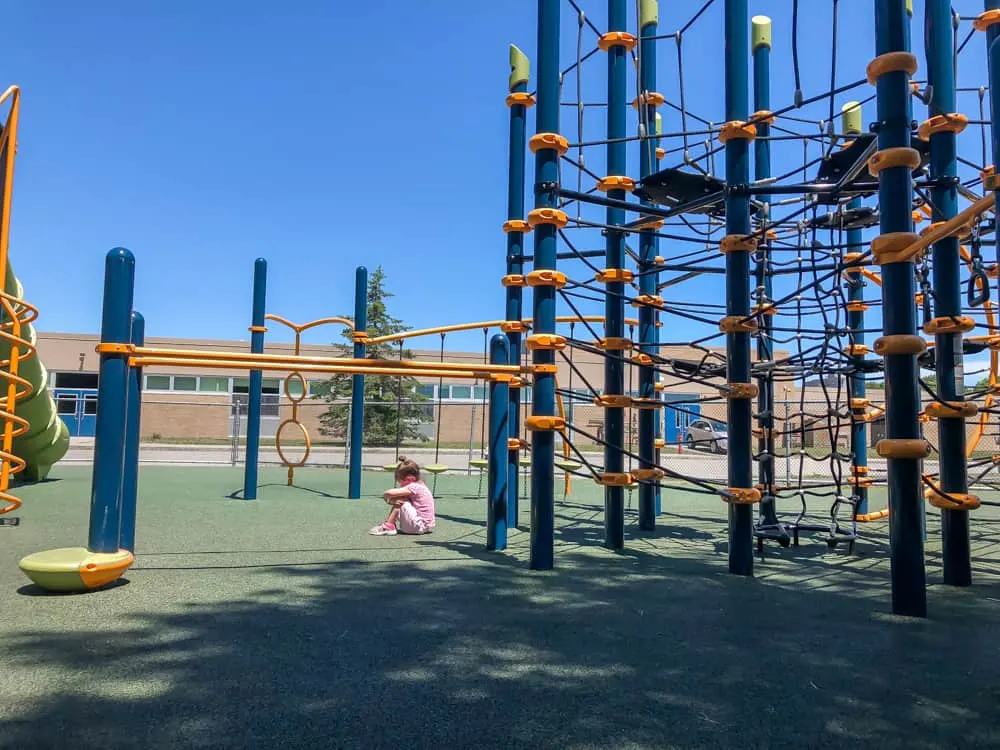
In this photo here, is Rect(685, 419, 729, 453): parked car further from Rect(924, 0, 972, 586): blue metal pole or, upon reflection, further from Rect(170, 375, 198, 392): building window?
Rect(170, 375, 198, 392): building window

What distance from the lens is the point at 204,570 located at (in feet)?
16.0

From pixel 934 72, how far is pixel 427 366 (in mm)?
4362

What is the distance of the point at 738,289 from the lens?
17.5 feet

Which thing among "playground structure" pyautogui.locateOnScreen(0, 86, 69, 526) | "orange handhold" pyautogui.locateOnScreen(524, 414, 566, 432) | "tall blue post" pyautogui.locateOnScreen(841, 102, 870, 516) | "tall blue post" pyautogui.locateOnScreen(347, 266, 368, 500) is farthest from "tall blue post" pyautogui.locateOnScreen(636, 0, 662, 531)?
"playground structure" pyautogui.locateOnScreen(0, 86, 69, 526)

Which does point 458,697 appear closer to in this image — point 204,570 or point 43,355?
point 204,570

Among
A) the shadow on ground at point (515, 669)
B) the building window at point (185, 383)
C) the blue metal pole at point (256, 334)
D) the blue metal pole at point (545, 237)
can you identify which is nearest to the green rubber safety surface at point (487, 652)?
the shadow on ground at point (515, 669)

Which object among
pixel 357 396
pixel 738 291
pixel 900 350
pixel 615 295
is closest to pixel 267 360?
pixel 615 295

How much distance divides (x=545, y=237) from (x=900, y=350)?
2.46m

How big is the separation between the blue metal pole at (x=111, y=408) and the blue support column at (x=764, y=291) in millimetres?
4459

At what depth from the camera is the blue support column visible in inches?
256

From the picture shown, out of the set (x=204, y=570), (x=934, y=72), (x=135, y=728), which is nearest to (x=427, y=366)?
(x=204, y=570)

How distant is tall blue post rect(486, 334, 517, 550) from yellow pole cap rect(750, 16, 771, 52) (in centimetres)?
556

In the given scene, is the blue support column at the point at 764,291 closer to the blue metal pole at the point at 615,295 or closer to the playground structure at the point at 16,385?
the blue metal pole at the point at 615,295

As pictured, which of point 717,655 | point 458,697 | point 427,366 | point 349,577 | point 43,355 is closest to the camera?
point 458,697
